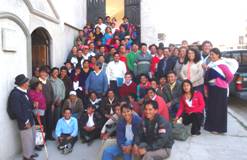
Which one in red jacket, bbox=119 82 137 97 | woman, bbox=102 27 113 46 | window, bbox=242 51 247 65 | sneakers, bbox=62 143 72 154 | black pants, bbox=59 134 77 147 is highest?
woman, bbox=102 27 113 46

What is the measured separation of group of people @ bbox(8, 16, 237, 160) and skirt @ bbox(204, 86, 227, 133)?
0.02m

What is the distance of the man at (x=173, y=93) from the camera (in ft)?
23.2

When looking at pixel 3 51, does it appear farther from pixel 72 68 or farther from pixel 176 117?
pixel 176 117

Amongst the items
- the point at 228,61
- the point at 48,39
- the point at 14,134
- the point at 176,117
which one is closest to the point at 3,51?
the point at 14,134

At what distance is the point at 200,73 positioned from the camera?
7000 millimetres

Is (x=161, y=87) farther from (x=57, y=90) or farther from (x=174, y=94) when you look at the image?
(x=57, y=90)

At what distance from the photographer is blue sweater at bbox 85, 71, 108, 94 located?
8109mm

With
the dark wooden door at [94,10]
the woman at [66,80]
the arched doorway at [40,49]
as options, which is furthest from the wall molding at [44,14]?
the dark wooden door at [94,10]

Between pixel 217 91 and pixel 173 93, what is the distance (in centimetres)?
95

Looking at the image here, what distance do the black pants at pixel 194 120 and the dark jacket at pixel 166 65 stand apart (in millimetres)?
1686

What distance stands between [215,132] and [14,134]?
4.34 m

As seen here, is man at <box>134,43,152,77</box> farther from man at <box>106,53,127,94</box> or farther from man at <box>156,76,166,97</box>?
man at <box>156,76,166,97</box>

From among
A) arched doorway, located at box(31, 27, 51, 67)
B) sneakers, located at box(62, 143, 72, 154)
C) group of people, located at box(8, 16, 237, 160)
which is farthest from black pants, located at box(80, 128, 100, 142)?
arched doorway, located at box(31, 27, 51, 67)

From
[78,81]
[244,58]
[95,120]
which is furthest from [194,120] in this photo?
[244,58]
